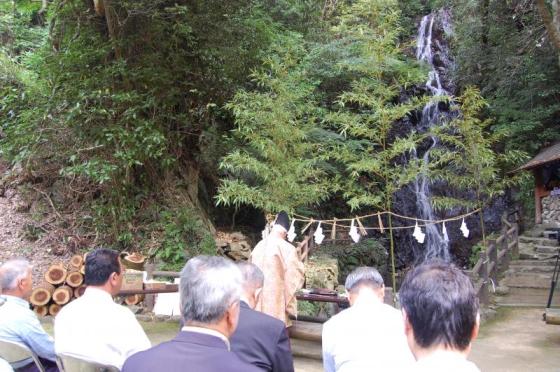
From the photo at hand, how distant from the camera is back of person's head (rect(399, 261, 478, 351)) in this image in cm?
132

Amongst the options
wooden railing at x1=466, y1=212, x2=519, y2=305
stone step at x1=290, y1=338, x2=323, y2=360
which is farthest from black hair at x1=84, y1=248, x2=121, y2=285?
wooden railing at x1=466, y1=212, x2=519, y2=305

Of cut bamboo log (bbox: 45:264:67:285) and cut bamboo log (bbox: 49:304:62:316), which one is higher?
cut bamboo log (bbox: 45:264:67:285)

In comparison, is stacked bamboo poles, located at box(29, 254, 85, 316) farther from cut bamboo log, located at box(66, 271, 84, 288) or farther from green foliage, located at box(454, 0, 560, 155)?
green foliage, located at box(454, 0, 560, 155)

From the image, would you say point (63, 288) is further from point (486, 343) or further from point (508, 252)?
point (508, 252)

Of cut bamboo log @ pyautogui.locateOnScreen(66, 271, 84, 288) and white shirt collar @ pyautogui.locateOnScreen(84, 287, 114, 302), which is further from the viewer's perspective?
cut bamboo log @ pyautogui.locateOnScreen(66, 271, 84, 288)

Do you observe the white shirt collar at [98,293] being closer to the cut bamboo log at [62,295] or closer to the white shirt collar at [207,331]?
the white shirt collar at [207,331]

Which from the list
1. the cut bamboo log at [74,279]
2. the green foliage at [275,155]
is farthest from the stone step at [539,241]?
the cut bamboo log at [74,279]

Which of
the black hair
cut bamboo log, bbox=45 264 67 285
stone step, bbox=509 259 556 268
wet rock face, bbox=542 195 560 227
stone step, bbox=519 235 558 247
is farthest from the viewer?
wet rock face, bbox=542 195 560 227

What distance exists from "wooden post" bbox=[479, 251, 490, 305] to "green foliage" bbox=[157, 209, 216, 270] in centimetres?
449

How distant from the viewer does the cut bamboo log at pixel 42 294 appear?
23.0 feet

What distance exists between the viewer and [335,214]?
12797mm

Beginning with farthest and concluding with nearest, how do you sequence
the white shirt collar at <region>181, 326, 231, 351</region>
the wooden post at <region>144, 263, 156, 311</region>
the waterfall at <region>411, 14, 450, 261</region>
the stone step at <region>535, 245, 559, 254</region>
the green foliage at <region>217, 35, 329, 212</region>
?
the waterfall at <region>411, 14, 450, 261</region>
the stone step at <region>535, 245, 559, 254</region>
the green foliage at <region>217, 35, 329, 212</region>
the wooden post at <region>144, 263, 156, 311</region>
the white shirt collar at <region>181, 326, 231, 351</region>

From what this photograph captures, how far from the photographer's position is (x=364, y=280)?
262 cm

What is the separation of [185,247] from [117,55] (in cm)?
359
